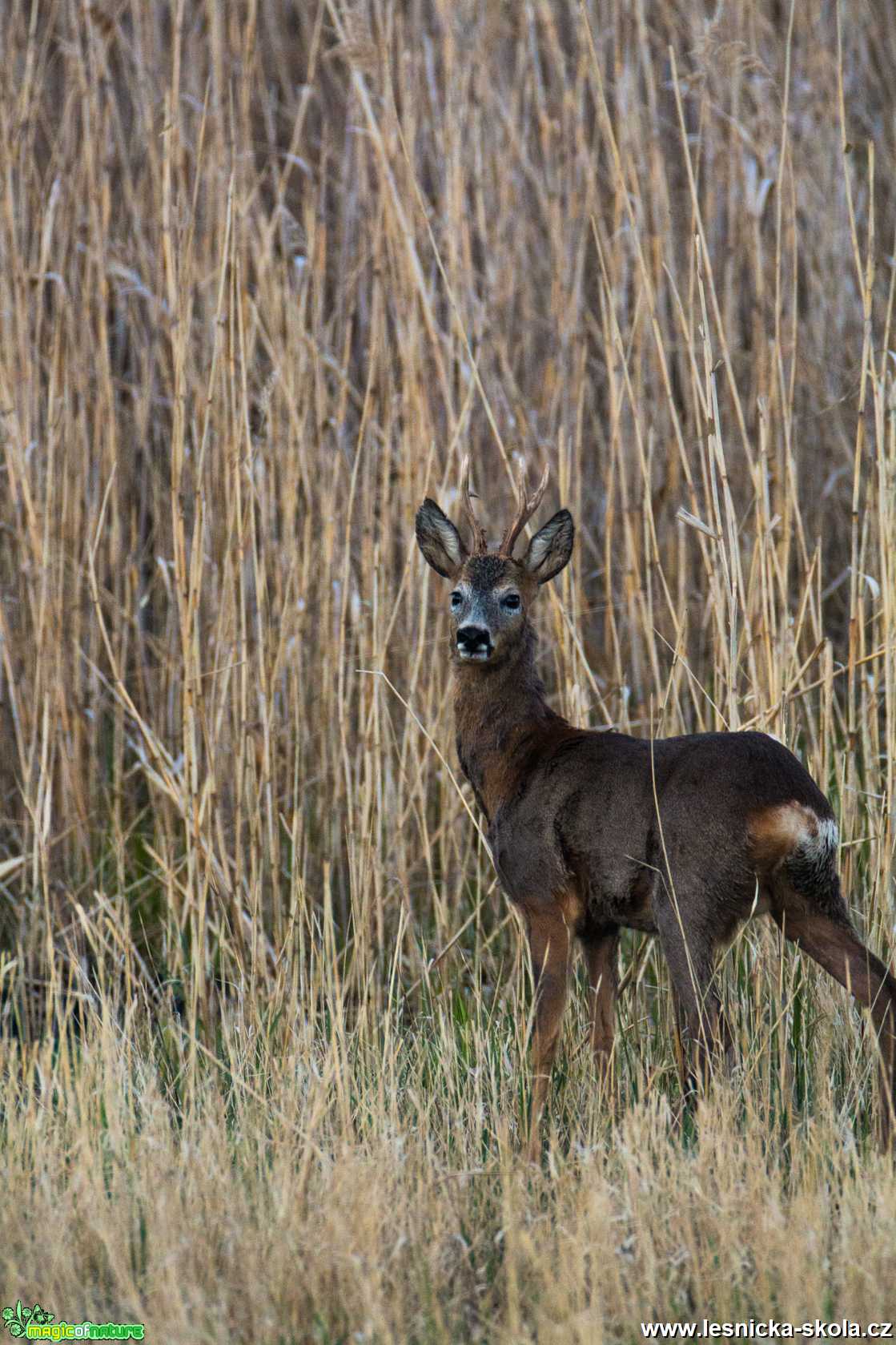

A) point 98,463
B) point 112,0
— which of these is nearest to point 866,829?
point 98,463

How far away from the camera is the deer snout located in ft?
12.1

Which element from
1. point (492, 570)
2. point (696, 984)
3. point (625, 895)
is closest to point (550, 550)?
point (492, 570)

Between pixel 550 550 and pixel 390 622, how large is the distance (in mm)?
820

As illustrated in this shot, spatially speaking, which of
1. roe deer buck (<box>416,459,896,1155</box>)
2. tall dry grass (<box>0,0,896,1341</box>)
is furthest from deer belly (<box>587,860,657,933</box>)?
tall dry grass (<box>0,0,896,1341</box>)

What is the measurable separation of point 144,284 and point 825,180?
2.58m

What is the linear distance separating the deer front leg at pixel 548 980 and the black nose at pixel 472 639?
60 centimetres

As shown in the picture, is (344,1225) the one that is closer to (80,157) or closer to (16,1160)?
(16,1160)

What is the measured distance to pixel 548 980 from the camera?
3641mm

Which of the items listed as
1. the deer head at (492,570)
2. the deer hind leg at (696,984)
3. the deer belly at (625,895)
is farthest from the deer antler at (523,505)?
the deer hind leg at (696,984)

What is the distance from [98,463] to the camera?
541 centimetres

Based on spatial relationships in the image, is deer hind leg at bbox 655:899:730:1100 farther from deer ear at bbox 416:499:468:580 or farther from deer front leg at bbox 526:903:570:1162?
deer ear at bbox 416:499:468:580

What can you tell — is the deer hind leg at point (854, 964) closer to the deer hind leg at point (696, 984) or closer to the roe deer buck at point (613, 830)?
the roe deer buck at point (613, 830)

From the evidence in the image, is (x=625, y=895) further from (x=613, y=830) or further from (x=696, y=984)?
(x=696, y=984)

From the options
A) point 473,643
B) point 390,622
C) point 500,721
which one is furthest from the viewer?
point 390,622
